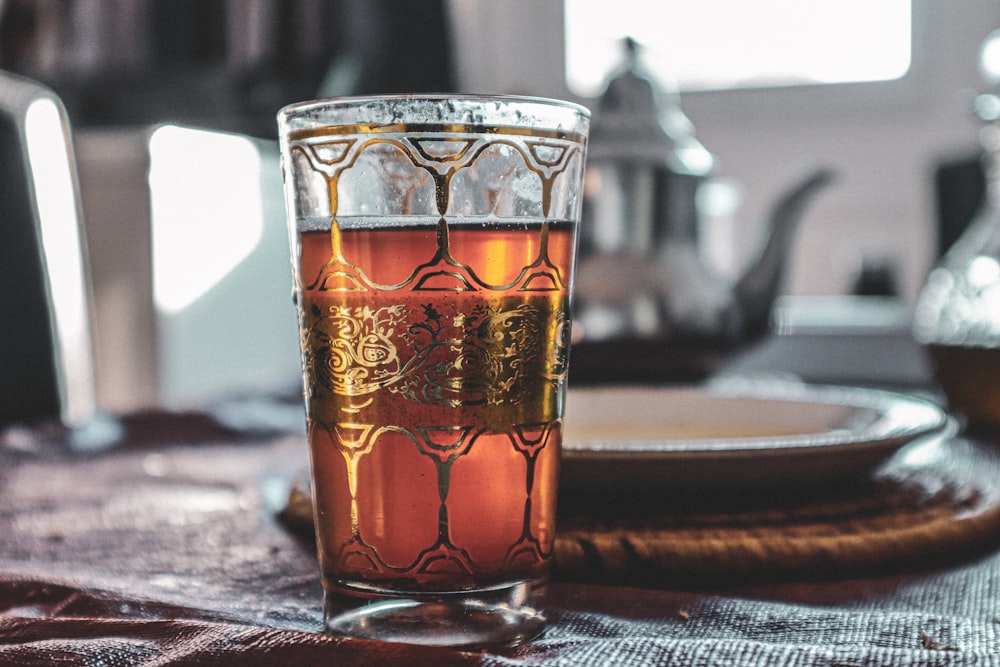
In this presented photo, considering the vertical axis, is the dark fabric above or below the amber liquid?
below

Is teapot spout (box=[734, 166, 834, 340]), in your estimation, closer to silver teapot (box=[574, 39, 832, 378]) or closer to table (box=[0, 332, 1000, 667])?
silver teapot (box=[574, 39, 832, 378])

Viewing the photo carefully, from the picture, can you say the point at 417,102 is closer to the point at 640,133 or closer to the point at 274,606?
the point at 274,606

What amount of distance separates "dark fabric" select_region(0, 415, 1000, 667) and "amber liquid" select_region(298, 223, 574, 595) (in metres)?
0.03

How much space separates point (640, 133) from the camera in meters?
0.79

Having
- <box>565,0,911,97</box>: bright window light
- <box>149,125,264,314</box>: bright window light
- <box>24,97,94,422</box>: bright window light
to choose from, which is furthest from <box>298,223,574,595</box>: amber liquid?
<box>565,0,911,97</box>: bright window light

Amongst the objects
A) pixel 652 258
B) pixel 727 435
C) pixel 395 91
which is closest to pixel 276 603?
pixel 727 435

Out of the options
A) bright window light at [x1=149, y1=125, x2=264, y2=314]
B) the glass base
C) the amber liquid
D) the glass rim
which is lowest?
bright window light at [x1=149, y1=125, x2=264, y2=314]

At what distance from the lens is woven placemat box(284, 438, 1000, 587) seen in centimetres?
32

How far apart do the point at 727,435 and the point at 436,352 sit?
0.99 ft

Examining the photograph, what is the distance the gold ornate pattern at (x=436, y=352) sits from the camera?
25 centimetres

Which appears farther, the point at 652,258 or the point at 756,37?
the point at 756,37

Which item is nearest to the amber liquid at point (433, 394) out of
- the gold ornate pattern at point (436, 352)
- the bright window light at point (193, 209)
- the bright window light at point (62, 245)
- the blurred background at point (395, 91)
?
the gold ornate pattern at point (436, 352)

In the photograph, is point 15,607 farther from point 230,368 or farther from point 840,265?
point 840,265

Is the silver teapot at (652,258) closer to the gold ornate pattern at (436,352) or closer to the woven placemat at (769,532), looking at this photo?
the woven placemat at (769,532)
